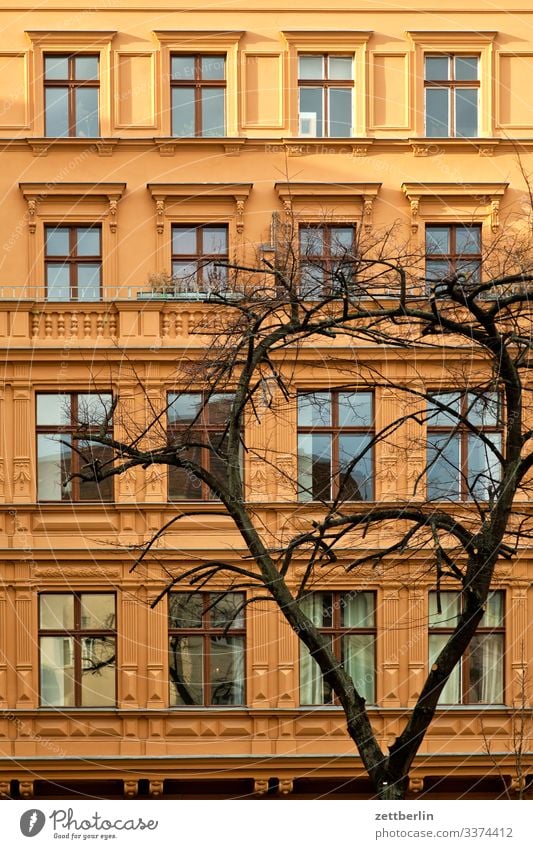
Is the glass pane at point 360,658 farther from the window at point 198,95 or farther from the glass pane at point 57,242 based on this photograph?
the window at point 198,95

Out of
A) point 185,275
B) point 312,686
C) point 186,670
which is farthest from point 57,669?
point 185,275

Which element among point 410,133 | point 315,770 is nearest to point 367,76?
point 410,133

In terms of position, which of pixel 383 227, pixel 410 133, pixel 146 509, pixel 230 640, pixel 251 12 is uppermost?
pixel 251 12

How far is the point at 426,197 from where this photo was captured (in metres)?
34.1

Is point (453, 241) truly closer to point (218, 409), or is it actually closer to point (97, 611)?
point (218, 409)

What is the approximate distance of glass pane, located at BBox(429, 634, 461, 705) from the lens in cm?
3300

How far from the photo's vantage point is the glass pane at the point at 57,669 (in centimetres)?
3288

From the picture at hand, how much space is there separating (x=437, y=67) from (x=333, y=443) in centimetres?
790

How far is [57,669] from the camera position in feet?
108

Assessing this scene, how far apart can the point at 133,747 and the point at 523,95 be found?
49.2ft

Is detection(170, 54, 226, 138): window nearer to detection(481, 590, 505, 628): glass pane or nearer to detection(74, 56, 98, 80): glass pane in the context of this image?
detection(74, 56, 98, 80): glass pane

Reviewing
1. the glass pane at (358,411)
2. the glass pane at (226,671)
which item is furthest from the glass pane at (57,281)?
the glass pane at (226,671)

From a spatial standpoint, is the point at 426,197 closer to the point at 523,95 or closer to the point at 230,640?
the point at 523,95

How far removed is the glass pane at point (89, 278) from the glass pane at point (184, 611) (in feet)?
20.4
